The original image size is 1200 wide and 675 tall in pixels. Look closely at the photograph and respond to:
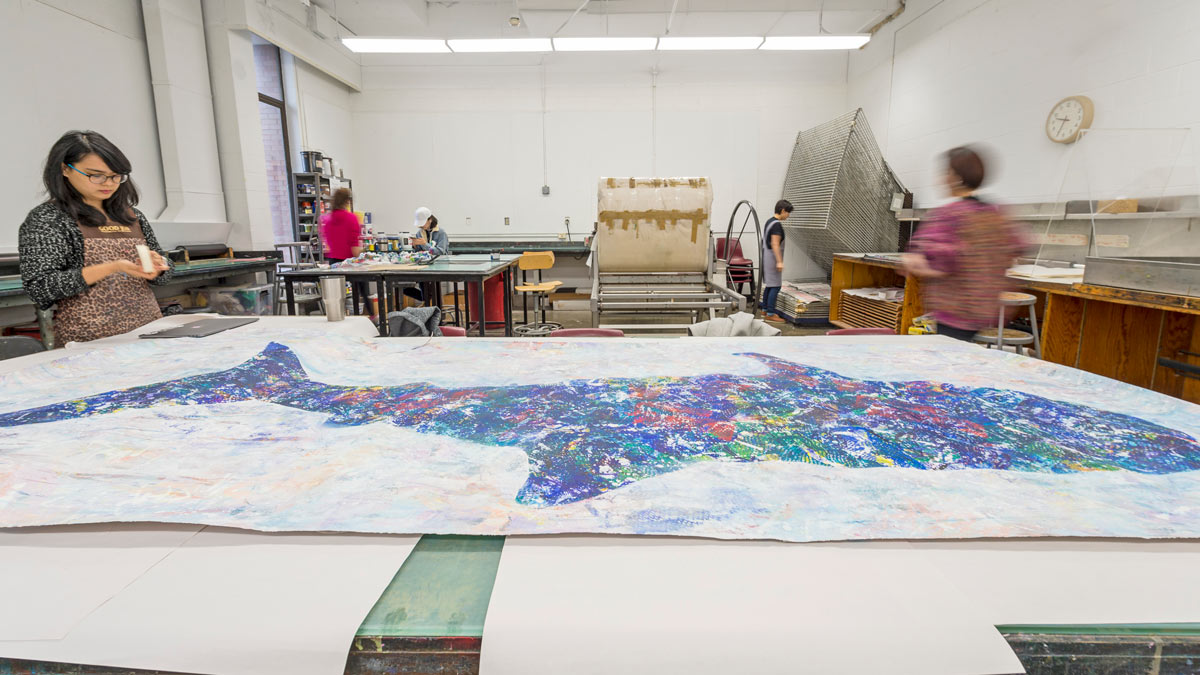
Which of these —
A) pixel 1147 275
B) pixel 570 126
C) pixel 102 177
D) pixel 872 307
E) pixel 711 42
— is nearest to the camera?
pixel 102 177

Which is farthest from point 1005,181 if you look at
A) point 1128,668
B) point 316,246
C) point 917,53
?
point 316,246

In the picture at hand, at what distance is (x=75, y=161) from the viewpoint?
195 centimetres

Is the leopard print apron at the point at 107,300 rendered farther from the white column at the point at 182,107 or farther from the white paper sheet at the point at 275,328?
the white column at the point at 182,107

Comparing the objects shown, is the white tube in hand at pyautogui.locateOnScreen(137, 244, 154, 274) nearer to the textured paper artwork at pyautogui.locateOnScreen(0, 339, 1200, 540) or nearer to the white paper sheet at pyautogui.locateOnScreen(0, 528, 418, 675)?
the textured paper artwork at pyautogui.locateOnScreen(0, 339, 1200, 540)

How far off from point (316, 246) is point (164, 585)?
7.39 meters

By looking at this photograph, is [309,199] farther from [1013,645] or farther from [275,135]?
[1013,645]

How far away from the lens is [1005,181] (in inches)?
187

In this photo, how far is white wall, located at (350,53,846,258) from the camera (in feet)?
26.7

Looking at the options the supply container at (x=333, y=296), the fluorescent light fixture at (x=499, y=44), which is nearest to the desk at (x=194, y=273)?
the supply container at (x=333, y=296)

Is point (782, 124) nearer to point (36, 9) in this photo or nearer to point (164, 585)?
point (36, 9)

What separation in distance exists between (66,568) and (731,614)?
35.0 inches

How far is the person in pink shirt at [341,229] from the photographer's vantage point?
5461 mm

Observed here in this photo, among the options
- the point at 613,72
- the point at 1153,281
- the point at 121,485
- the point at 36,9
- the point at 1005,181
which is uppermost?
the point at 613,72

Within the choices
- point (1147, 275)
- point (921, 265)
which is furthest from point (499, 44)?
point (1147, 275)
